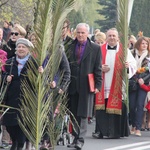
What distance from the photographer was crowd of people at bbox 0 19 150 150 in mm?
9547

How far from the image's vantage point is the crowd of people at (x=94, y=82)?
9.55 metres

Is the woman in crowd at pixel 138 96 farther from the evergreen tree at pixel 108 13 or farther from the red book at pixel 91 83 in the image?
the evergreen tree at pixel 108 13

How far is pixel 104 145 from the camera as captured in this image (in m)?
12.5

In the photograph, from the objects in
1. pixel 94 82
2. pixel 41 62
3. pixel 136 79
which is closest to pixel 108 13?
pixel 136 79

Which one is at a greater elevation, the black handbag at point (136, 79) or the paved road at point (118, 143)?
the black handbag at point (136, 79)

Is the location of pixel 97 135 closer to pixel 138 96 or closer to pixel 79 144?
pixel 138 96

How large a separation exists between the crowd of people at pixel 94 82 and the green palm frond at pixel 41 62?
3.64 metres

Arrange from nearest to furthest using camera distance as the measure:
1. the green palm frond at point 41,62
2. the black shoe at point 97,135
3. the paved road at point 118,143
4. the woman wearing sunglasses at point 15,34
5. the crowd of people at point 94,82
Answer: the green palm frond at point 41,62 → the crowd of people at point 94,82 → the woman wearing sunglasses at point 15,34 → the paved road at point 118,143 → the black shoe at point 97,135

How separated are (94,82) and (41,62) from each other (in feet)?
21.6

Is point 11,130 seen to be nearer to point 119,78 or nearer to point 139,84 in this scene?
point 119,78

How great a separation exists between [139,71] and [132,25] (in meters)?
50.1

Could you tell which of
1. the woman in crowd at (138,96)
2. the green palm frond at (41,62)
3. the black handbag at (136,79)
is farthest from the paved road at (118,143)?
the green palm frond at (41,62)

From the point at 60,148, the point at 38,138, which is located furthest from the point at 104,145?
the point at 38,138

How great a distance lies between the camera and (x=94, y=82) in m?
11.5
